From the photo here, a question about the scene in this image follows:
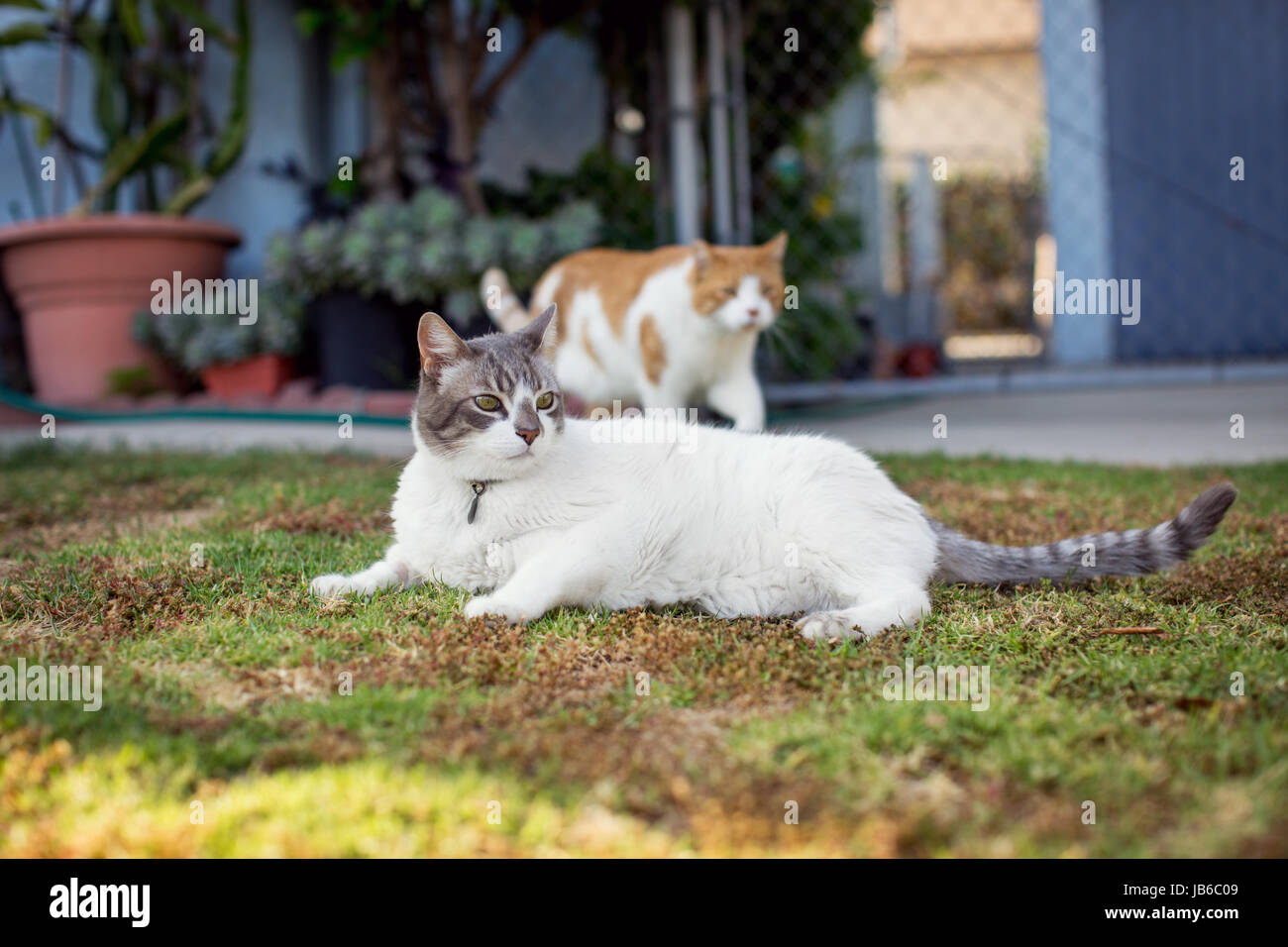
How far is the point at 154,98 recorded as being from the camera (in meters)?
7.06

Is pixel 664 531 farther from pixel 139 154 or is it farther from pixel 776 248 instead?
pixel 139 154

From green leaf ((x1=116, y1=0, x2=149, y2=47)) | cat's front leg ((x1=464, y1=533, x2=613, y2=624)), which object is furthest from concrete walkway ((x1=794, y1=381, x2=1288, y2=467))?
green leaf ((x1=116, y1=0, x2=149, y2=47))

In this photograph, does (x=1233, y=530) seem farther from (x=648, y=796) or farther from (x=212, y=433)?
(x=212, y=433)

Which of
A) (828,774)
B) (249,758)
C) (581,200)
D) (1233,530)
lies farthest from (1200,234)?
(249,758)

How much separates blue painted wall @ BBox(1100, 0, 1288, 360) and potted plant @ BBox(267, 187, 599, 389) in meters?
4.44

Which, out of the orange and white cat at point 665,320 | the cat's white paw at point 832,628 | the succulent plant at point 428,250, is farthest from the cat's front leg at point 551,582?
the succulent plant at point 428,250

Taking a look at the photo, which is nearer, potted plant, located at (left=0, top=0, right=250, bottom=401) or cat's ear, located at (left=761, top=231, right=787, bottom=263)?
cat's ear, located at (left=761, top=231, right=787, bottom=263)

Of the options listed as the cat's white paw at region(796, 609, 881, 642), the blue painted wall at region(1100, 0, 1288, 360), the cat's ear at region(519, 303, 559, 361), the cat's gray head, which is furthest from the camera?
the blue painted wall at region(1100, 0, 1288, 360)

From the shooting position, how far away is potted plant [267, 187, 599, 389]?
5520mm

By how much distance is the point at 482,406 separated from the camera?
2369 millimetres

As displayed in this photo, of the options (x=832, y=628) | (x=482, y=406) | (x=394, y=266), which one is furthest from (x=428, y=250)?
(x=832, y=628)

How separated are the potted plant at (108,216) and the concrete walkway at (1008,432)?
889 millimetres

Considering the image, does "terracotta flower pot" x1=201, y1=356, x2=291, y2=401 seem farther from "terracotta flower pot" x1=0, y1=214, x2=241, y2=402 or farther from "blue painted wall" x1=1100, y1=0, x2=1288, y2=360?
"blue painted wall" x1=1100, y1=0, x2=1288, y2=360

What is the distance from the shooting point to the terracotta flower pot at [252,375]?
20.7ft
